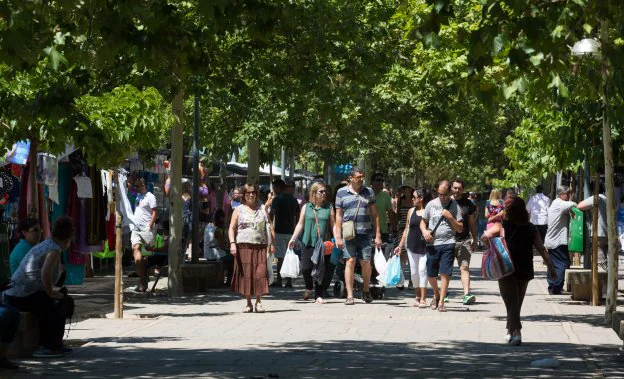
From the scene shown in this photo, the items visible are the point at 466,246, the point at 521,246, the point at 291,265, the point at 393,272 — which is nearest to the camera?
the point at 521,246

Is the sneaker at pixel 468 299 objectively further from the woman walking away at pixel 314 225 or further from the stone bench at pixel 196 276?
the stone bench at pixel 196 276

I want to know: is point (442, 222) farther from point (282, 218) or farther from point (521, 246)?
point (282, 218)

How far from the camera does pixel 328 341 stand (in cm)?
1378

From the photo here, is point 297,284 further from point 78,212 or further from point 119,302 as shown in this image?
point 119,302

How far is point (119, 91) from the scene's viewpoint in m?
17.5

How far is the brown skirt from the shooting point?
17.9 meters

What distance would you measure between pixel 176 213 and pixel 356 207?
3.00 metres

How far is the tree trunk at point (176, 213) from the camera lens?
68.4ft

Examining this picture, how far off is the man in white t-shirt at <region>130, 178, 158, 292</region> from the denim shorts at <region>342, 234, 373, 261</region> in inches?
140

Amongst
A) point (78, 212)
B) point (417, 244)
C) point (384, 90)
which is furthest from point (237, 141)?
point (417, 244)

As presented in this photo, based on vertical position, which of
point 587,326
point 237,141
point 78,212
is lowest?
point 587,326

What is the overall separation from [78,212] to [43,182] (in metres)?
1.93

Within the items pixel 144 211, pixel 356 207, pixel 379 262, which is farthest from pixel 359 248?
pixel 144 211

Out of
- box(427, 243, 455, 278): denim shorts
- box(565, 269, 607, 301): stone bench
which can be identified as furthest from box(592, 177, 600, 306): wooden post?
box(427, 243, 455, 278): denim shorts
